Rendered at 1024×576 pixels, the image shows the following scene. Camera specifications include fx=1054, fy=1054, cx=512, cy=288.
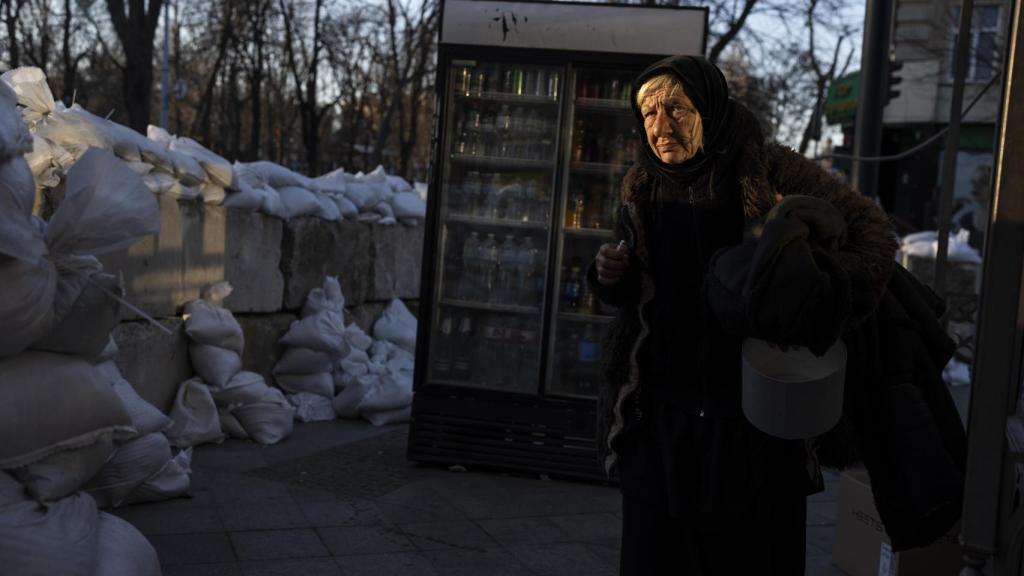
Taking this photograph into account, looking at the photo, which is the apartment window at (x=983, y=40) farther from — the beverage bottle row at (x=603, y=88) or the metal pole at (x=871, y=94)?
the beverage bottle row at (x=603, y=88)

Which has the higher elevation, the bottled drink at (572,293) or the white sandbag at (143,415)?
the bottled drink at (572,293)

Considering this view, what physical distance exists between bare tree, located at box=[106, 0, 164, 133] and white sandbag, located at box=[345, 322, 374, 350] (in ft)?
36.7

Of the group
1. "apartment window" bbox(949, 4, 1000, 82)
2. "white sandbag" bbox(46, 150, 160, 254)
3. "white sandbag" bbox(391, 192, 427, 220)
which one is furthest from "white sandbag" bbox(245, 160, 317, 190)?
"apartment window" bbox(949, 4, 1000, 82)

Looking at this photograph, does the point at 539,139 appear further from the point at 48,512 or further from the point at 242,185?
the point at 48,512

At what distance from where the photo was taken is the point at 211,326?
261 inches

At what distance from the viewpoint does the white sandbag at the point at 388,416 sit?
7707 mm

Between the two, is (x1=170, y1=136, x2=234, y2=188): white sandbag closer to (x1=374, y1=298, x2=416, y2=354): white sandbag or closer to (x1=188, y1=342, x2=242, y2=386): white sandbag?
(x1=188, y1=342, x2=242, y2=386): white sandbag

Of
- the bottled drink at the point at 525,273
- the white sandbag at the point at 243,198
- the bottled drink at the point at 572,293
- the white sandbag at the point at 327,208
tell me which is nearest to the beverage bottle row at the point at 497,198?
the bottled drink at the point at 525,273

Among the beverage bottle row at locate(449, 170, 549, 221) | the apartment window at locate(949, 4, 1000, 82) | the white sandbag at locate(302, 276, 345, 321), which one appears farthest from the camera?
the apartment window at locate(949, 4, 1000, 82)

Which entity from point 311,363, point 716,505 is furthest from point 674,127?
point 311,363

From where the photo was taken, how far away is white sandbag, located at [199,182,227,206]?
Answer: 693cm

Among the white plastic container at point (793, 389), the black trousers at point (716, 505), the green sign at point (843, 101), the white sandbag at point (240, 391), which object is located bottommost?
the white sandbag at point (240, 391)

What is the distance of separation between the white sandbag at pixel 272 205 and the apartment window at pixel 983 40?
20.8 metres

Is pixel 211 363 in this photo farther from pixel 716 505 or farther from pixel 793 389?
pixel 793 389
